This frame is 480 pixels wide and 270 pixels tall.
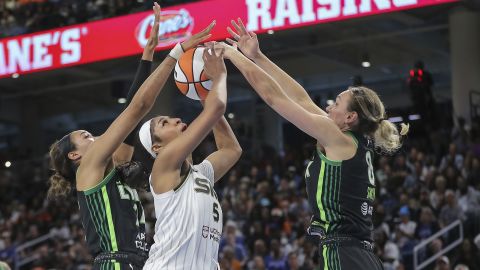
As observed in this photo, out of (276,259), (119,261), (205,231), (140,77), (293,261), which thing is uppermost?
(140,77)

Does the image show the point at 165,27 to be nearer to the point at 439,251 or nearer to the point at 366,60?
the point at 439,251

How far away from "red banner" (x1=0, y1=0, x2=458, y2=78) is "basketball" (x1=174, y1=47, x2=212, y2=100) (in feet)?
31.6

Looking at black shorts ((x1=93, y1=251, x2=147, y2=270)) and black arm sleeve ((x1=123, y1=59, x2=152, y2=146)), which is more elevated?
black arm sleeve ((x1=123, y1=59, x2=152, y2=146))

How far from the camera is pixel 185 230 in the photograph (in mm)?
5191

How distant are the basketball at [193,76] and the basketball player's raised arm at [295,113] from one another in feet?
1.41

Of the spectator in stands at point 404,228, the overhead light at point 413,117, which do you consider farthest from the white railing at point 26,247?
the overhead light at point 413,117

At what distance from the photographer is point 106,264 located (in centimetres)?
567

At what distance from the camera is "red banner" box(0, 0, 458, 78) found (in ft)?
52.6

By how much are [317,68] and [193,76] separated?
67.2 ft

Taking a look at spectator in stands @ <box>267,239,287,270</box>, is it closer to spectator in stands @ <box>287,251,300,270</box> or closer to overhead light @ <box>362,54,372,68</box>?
spectator in stands @ <box>287,251,300,270</box>

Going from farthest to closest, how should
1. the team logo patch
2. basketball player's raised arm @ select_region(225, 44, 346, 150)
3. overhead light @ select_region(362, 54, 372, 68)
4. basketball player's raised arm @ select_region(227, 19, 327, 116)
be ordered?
overhead light @ select_region(362, 54, 372, 68) < basketball player's raised arm @ select_region(227, 19, 327, 116) < basketball player's raised arm @ select_region(225, 44, 346, 150) < the team logo patch

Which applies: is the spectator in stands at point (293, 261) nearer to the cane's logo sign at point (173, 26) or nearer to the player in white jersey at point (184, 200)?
the cane's logo sign at point (173, 26)

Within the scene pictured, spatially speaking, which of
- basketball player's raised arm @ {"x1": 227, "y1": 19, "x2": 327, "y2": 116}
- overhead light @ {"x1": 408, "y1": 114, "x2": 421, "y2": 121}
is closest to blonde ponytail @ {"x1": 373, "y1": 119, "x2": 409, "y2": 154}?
basketball player's raised arm @ {"x1": 227, "y1": 19, "x2": 327, "y2": 116}

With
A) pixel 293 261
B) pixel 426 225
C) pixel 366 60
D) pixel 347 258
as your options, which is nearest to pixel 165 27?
pixel 293 261
